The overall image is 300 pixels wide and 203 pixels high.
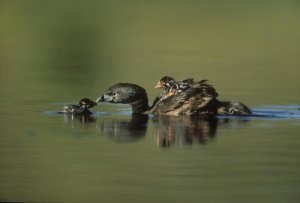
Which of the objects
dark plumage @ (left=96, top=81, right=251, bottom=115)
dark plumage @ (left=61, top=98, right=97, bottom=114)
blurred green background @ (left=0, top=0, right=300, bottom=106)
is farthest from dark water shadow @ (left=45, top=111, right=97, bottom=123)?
blurred green background @ (left=0, top=0, right=300, bottom=106)

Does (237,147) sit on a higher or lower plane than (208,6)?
lower

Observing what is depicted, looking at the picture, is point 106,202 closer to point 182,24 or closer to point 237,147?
point 237,147

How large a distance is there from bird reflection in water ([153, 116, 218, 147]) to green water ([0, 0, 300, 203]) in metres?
0.02

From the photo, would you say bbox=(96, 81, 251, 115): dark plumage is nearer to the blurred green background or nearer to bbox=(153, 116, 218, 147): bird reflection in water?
bbox=(153, 116, 218, 147): bird reflection in water

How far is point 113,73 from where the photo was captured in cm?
2405

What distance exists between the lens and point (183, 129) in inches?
593

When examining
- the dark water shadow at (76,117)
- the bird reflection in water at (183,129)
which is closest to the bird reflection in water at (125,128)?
the bird reflection in water at (183,129)

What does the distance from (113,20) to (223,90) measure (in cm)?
2139

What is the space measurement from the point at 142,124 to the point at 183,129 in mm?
866

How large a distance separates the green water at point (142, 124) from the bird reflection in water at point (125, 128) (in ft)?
0.06

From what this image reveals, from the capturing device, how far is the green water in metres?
11.2

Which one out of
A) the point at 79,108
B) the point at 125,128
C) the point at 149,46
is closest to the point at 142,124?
the point at 125,128

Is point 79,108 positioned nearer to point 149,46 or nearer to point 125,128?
point 125,128

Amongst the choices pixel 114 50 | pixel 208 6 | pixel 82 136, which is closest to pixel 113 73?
pixel 114 50
